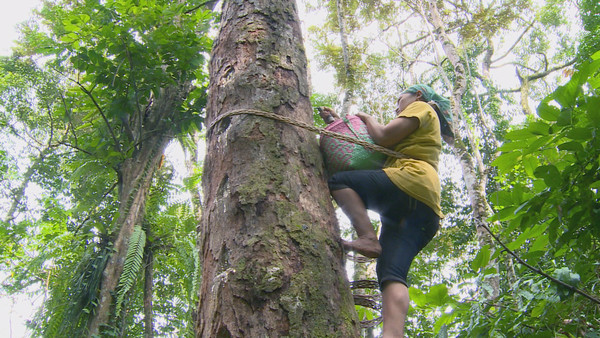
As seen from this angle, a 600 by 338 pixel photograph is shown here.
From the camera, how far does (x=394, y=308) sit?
156cm

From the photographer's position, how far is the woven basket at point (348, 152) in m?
1.72

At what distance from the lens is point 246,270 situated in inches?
46.4

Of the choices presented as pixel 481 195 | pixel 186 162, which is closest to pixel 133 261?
pixel 481 195

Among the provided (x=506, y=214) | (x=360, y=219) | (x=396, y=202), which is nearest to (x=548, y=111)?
(x=506, y=214)

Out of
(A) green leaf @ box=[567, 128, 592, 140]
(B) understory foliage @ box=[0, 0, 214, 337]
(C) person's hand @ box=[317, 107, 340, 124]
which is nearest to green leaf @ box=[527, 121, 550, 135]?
(A) green leaf @ box=[567, 128, 592, 140]

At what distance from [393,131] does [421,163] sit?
0.19 metres

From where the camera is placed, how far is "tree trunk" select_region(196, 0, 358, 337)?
1.13m

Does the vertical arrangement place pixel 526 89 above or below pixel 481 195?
above

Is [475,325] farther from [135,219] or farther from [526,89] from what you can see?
[526,89]

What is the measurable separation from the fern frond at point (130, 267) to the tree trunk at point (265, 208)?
1.90 m

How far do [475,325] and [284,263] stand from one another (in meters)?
0.97

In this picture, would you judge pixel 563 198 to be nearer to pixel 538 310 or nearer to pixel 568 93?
pixel 568 93

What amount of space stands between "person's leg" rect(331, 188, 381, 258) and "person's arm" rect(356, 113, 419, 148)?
33cm

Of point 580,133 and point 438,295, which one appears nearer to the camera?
point 580,133
